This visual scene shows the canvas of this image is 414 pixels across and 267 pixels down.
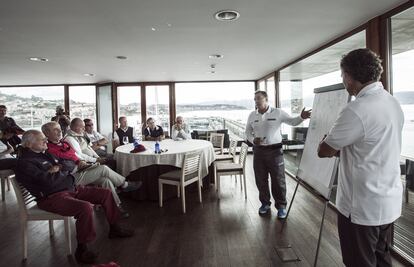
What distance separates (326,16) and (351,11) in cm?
24

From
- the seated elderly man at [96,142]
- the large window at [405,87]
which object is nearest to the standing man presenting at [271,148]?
the large window at [405,87]

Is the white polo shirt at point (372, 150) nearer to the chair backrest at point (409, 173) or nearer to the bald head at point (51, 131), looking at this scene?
the chair backrest at point (409, 173)

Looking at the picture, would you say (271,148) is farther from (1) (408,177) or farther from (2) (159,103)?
(2) (159,103)

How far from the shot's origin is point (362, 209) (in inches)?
54.3

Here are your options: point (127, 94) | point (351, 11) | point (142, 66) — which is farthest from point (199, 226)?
point (127, 94)

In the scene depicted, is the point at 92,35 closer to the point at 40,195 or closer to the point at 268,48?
the point at 40,195

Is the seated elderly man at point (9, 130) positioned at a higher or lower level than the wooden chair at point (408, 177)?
higher

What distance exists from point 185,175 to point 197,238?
38.3 inches

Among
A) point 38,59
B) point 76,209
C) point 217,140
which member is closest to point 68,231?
point 76,209

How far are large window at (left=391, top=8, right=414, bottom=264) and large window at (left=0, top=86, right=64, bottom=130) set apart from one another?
8.31m

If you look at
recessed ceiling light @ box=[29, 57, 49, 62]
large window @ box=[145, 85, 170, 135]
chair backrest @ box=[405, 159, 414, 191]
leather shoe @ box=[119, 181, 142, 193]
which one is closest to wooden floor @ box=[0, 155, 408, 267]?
leather shoe @ box=[119, 181, 142, 193]

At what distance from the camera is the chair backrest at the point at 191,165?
11.6 feet

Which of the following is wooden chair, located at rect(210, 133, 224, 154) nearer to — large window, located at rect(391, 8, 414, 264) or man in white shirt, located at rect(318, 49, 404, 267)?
large window, located at rect(391, 8, 414, 264)

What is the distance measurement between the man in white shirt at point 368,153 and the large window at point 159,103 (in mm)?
6827
